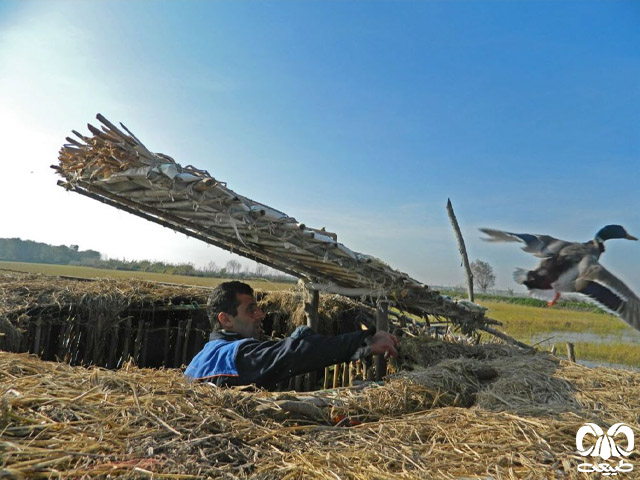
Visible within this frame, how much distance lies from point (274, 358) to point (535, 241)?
7.74 feet

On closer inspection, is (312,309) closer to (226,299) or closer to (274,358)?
(226,299)

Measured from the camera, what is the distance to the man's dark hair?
13.1 ft

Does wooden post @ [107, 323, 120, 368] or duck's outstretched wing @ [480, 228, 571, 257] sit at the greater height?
duck's outstretched wing @ [480, 228, 571, 257]

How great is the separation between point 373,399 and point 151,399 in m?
1.55

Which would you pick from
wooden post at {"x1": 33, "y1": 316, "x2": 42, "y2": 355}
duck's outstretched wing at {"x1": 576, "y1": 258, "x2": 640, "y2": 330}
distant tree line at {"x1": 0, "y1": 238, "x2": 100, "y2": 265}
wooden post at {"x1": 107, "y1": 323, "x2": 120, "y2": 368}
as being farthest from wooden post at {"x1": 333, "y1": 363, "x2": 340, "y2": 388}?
distant tree line at {"x1": 0, "y1": 238, "x2": 100, "y2": 265}

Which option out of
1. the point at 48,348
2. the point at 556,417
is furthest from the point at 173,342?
the point at 556,417

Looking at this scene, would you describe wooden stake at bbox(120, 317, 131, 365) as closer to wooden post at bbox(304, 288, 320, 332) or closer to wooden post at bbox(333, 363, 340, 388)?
wooden post at bbox(304, 288, 320, 332)

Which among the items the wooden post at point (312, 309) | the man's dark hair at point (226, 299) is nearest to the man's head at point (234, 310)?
the man's dark hair at point (226, 299)

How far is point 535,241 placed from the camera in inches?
48.4

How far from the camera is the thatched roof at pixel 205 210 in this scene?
3.17 metres

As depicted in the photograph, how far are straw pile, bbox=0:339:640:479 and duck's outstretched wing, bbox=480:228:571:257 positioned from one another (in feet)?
3.74

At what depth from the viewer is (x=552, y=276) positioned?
1.18 meters

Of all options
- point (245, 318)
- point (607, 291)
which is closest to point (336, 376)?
point (245, 318)

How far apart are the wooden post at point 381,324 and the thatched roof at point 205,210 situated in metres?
0.16
